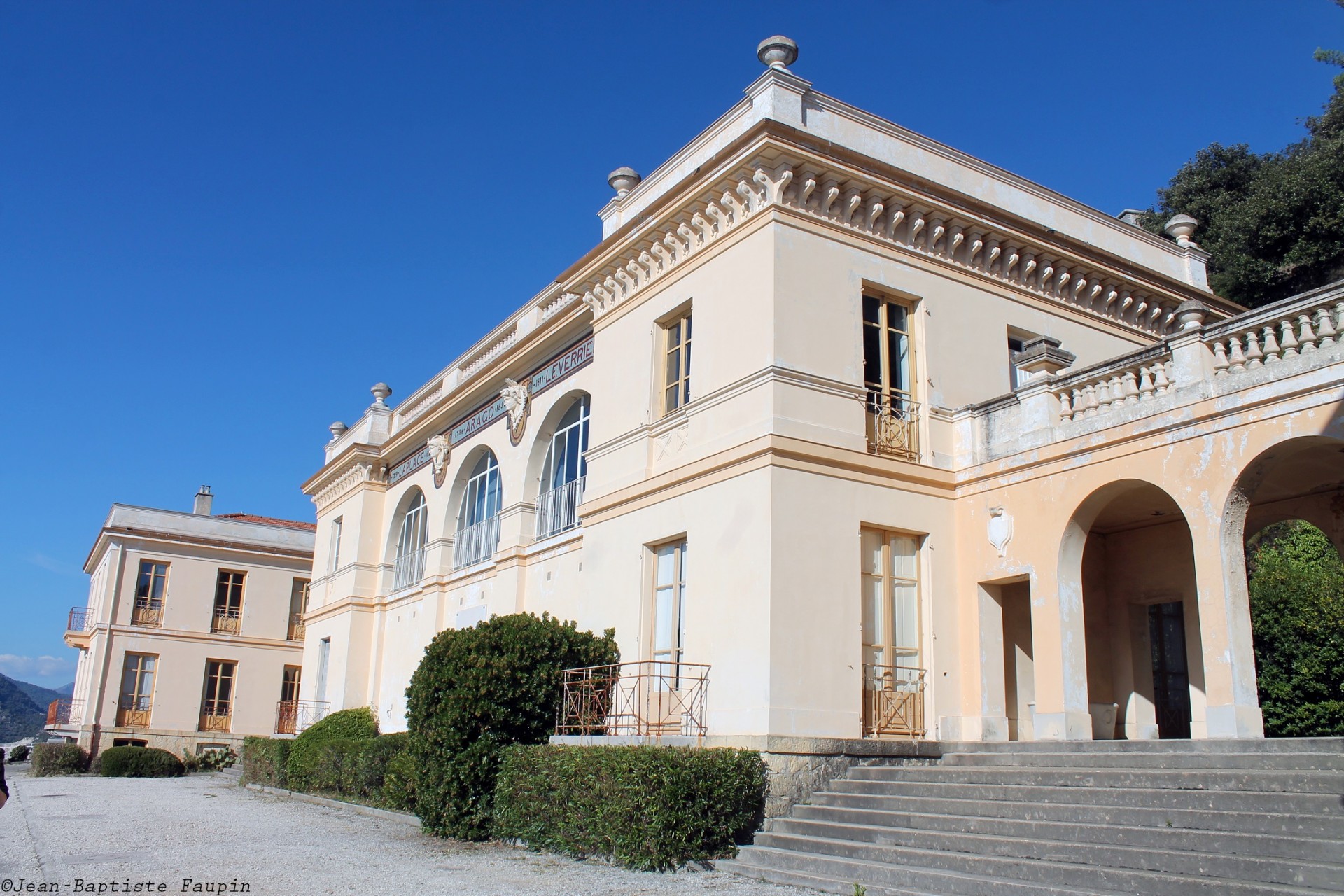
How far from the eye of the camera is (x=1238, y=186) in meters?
29.0

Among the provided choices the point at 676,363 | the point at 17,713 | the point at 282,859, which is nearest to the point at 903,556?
the point at 676,363

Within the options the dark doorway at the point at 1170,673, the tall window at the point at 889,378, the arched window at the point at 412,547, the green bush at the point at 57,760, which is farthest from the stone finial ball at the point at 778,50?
the green bush at the point at 57,760

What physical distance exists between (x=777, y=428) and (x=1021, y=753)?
13.1 ft

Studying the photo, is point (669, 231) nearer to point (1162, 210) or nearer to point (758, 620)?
point (758, 620)

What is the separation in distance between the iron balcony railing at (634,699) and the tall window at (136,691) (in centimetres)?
2591

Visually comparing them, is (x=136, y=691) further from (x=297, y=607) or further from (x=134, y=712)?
(x=297, y=607)

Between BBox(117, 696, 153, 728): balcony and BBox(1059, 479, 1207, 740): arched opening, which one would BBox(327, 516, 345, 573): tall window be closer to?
BBox(117, 696, 153, 728): balcony

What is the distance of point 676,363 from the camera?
1422cm

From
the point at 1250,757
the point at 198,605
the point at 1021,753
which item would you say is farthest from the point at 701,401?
the point at 198,605

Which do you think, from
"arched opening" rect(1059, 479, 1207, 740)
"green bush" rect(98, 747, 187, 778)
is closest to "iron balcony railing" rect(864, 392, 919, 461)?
"arched opening" rect(1059, 479, 1207, 740)

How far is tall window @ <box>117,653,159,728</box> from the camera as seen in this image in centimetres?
3331

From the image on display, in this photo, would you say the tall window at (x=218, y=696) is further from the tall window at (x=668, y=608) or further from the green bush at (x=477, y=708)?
the tall window at (x=668, y=608)

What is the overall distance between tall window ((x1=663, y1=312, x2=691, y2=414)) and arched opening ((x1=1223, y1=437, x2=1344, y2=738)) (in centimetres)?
663

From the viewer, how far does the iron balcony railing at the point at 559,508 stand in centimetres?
1777
